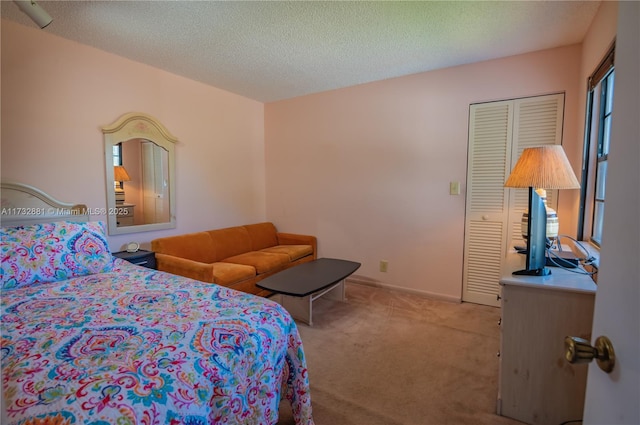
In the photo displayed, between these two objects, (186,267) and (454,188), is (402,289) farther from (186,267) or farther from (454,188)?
(186,267)

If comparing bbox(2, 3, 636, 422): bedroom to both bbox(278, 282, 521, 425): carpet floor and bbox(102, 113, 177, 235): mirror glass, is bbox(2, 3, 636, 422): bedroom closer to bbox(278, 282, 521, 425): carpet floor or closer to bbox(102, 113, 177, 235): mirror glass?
bbox(102, 113, 177, 235): mirror glass

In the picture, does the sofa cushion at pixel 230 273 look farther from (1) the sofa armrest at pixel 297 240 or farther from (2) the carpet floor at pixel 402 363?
(1) the sofa armrest at pixel 297 240

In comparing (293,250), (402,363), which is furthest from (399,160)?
(402,363)

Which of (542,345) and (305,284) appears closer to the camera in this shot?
(542,345)

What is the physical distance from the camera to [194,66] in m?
3.08

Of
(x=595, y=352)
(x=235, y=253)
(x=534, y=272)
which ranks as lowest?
(x=235, y=253)

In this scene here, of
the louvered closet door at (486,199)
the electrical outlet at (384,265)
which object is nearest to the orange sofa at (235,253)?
the electrical outlet at (384,265)

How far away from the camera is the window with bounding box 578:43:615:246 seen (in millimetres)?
2084

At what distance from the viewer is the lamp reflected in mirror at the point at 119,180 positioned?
114 inches

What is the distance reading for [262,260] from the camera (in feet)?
11.0

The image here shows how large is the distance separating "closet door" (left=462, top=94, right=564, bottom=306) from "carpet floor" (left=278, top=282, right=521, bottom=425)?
0.39 m

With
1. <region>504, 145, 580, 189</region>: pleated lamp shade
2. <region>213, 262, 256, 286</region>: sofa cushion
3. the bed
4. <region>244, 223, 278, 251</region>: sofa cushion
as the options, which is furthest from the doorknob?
<region>244, 223, 278, 251</region>: sofa cushion

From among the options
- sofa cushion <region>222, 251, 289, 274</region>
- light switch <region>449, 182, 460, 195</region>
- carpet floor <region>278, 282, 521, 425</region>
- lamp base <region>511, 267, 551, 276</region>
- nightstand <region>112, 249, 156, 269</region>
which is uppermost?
light switch <region>449, 182, 460, 195</region>

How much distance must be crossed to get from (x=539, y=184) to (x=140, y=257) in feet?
10.00
